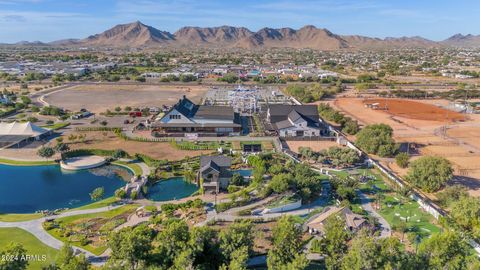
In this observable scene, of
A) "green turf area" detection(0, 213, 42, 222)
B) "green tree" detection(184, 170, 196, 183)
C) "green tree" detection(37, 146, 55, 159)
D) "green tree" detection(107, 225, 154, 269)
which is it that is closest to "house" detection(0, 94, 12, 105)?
"green tree" detection(37, 146, 55, 159)

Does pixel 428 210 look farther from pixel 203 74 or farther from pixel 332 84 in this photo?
pixel 203 74

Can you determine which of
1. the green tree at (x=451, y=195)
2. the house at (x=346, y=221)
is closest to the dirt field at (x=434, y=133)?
the green tree at (x=451, y=195)

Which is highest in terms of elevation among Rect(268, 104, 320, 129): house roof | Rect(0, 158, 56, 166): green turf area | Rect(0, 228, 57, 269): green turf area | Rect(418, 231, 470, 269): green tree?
Rect(268, 104, 320, 129): house roof

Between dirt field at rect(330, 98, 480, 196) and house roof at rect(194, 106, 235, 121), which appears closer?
dirt field at rect(330, 98, 480, 196)

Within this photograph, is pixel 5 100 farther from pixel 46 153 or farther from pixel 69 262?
A: pixel 69 262

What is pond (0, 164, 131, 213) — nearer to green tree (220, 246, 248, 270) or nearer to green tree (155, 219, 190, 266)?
green tree (155, 219, 190, 266)

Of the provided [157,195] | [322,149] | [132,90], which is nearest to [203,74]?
[132,90]

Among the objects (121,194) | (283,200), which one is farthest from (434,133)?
(121,194)
